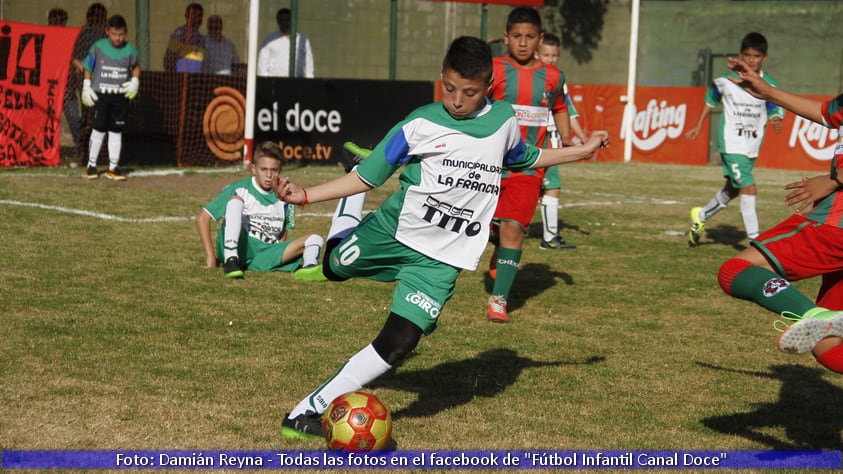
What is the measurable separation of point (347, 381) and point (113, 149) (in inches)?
451

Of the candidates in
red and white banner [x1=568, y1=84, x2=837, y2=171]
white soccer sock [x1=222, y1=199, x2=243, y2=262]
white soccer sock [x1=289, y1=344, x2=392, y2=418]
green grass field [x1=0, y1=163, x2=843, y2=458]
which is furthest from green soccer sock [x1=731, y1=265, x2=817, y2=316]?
red and white banner [x1=568, y1=84, x2=837, y2=171]

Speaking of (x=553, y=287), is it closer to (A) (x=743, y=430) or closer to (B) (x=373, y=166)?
(A) (x=743, y=430)

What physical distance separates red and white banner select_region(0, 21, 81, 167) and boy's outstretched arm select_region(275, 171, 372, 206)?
12461mm

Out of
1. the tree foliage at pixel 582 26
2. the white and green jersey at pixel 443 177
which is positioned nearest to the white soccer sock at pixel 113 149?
the white and green jersey at pixel 443 177

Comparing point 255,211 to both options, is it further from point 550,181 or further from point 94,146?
point 94,146

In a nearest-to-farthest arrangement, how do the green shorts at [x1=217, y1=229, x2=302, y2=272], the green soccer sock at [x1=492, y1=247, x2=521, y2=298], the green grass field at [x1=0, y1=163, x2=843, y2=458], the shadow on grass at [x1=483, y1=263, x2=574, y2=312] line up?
the green grass field at [x1=0, y1=163, x2=843, y2=458], the green soccer sock at [x1=492, y1=247, x2=521, y2=298], the shadow on grass at [x1=483, y1=263, x2=574, y2=312], the green shorts at [x1=217, y1=229, x2=302, y2=272]

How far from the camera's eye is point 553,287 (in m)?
9.71

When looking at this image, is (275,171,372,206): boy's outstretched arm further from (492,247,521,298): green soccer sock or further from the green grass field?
(492,247,521,298): green soccer sock

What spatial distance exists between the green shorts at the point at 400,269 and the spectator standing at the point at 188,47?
13.5 metres

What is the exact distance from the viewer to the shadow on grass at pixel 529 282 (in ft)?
29.8

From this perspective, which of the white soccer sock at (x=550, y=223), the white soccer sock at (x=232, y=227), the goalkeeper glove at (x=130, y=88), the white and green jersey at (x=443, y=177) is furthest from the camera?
the goalkeeper glove at (x=130, y=88)

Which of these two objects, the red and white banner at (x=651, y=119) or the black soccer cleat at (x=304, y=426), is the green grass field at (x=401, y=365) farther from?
the red and white banner at (x=651, y=119)

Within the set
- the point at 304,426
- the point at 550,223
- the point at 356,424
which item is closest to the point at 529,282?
the point at 550,223

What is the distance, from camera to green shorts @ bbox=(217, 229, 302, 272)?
9.65 meters
